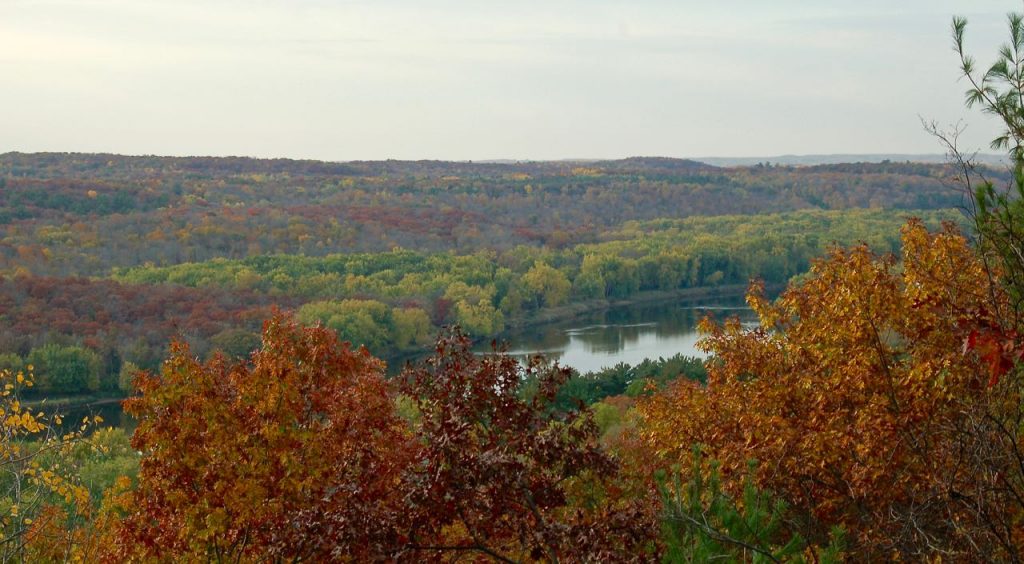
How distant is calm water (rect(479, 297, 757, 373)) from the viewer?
5047 centimetres

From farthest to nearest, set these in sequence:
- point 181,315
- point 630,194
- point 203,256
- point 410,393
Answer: point 630,194 < point 203,256 < point 181,315 < point 410,393

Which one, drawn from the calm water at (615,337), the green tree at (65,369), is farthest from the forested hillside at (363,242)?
the calm water at (615,337)

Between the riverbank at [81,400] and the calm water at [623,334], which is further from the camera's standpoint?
the calm water at [623,334]

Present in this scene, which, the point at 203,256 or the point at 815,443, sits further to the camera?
the point at 203,256

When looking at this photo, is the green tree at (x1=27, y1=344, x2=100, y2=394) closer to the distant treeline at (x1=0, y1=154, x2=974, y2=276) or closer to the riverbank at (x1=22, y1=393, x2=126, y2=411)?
the riverbank at (x1=22, y1=393, x2=126, y2=411)

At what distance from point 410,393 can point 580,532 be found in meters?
1.36

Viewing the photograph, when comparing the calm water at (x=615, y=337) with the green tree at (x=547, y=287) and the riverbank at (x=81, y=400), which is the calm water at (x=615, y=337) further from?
the green tree at (x=547, y=287)

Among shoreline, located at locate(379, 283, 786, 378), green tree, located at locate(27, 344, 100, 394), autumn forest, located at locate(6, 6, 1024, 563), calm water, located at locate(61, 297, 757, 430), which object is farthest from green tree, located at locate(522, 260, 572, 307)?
autumn forest, located at locate(6, 6, 1024, 563)

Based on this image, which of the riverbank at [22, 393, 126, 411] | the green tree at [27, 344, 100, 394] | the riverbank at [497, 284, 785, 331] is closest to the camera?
the riverbank at [22, 393, 126, 411]

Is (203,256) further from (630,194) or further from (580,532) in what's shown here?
(580,532)

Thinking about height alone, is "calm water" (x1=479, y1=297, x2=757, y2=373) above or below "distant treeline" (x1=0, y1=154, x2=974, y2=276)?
below

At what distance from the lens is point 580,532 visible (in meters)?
5.73

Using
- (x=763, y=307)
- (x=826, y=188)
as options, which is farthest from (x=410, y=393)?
(x=826, y=188)

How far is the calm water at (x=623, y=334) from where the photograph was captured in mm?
50469
